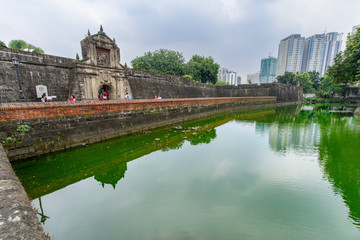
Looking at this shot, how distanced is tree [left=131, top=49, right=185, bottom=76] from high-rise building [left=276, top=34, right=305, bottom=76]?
7077 centimetres

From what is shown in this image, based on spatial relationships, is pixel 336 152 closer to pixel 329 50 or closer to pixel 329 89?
pixel 329 89

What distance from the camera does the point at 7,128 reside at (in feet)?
13.0

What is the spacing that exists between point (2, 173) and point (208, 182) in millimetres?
3416

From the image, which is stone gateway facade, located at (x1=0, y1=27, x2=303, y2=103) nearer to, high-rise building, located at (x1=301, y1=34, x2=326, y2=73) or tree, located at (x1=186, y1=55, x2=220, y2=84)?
tree, located at (x1=186, y1=55, x2=220, y2=84)

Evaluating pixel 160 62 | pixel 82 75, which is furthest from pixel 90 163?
pixel 160 62

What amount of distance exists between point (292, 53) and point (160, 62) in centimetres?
7945

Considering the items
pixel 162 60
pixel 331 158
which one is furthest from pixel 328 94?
pixel 331 158

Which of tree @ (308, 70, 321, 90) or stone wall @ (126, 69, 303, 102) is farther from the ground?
tree @ (308, 70, 321, 90)

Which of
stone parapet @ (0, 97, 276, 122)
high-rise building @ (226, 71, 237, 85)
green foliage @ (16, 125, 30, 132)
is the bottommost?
green foliage @ (16, 125, 30, 132)

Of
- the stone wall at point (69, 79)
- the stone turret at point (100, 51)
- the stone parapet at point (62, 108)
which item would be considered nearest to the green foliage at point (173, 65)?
the stone wall at point (69, 79)

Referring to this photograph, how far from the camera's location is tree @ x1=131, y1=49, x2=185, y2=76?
22.7 metres

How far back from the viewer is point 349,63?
1227 centimetres

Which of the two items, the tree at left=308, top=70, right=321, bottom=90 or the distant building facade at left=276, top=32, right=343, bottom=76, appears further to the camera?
the distant building facade at left=276, top=32, right=343, bottom=76

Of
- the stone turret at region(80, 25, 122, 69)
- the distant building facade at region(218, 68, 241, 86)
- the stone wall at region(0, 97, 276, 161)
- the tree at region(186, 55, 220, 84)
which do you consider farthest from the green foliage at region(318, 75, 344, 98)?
the distant building facade at region(218, 68, 241, 86)
